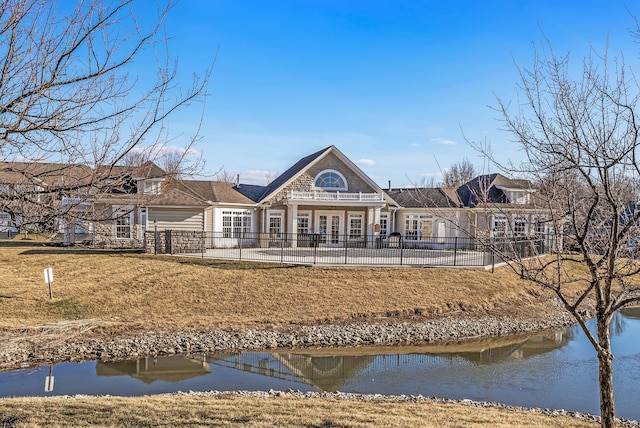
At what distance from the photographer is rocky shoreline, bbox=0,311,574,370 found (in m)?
11.8

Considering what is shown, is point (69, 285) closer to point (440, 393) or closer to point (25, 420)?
point (25, 420)

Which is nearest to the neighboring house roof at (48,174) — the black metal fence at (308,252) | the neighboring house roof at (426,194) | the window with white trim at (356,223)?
the black metal fence at (308,252)

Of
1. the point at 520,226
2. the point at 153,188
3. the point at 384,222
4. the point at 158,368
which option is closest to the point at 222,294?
the point at 158,368

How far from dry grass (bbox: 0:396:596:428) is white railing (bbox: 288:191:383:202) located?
17757 millimetres

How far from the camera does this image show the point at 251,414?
22.1 ft

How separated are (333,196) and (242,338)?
14.2 metres

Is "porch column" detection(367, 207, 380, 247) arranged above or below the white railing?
below

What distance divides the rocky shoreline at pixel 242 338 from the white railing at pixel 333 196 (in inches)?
456

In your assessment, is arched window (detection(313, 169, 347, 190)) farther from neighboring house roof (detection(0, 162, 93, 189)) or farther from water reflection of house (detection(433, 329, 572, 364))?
neighboring house roof (detection(0, 162, 93, 189))

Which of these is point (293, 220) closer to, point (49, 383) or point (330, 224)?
point (330, 224)

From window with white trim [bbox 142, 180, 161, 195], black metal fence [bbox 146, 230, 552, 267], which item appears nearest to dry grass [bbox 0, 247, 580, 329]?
black metal fence [bbox 146, 230, 552, 267]

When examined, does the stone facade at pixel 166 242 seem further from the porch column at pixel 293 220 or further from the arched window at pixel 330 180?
the arched window at pixel 330 180

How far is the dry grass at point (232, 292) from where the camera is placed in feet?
48.6

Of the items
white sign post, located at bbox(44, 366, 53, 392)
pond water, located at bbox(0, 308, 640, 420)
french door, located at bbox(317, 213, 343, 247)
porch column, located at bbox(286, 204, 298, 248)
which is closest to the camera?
white sign post, located at bbox(44, 366, 53, 392)
